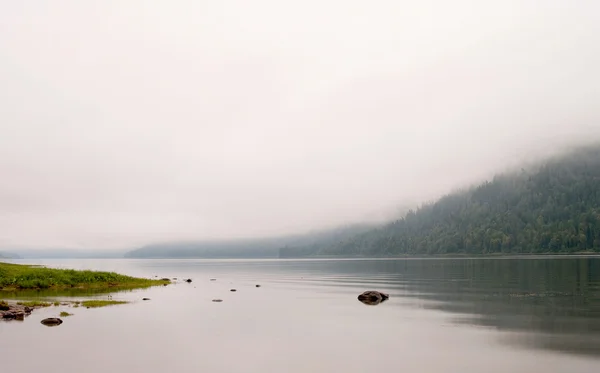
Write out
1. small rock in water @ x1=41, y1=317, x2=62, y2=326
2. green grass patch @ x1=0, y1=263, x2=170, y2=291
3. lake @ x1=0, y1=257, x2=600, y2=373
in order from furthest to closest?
green grass patch @ x1=0, y1=263, x2=170, y2=291 → small rock in water @ x1=41, y1=317, x2=62, y2=326 → lake @ x1=0, y1=257, x2=600, y2=373

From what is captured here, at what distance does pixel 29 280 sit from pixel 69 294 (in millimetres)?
14533

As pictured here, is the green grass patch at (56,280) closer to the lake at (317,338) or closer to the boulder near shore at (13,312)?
the boulder near shore at (13,312)

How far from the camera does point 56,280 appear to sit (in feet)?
317

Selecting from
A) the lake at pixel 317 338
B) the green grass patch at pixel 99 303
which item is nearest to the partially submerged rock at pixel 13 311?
the lake at pixel 317 338

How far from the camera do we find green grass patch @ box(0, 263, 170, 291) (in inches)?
3514

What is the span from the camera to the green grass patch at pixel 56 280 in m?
89.2

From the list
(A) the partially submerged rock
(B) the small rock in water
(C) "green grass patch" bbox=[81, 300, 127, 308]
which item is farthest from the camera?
(C) "green grass patch" bbox=[81, 300, 127, 308]

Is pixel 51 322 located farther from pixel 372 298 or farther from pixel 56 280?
pixel 56 280

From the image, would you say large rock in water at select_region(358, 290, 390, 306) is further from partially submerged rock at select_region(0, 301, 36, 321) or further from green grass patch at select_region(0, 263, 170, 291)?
green grass patch at select_region(0, 263, 170, 291)

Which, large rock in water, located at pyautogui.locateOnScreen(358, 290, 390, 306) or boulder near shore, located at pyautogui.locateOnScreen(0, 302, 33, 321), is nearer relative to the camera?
boulder near shore, located at pyautogui.locateOnScreen(0, 302, 33, 321)

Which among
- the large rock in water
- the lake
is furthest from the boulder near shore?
the large rock in water

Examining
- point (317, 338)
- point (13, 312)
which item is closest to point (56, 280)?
point (13, 312)

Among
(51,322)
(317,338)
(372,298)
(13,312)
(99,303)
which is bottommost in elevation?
(372,298)

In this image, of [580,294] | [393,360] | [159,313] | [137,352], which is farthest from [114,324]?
[580,294]
